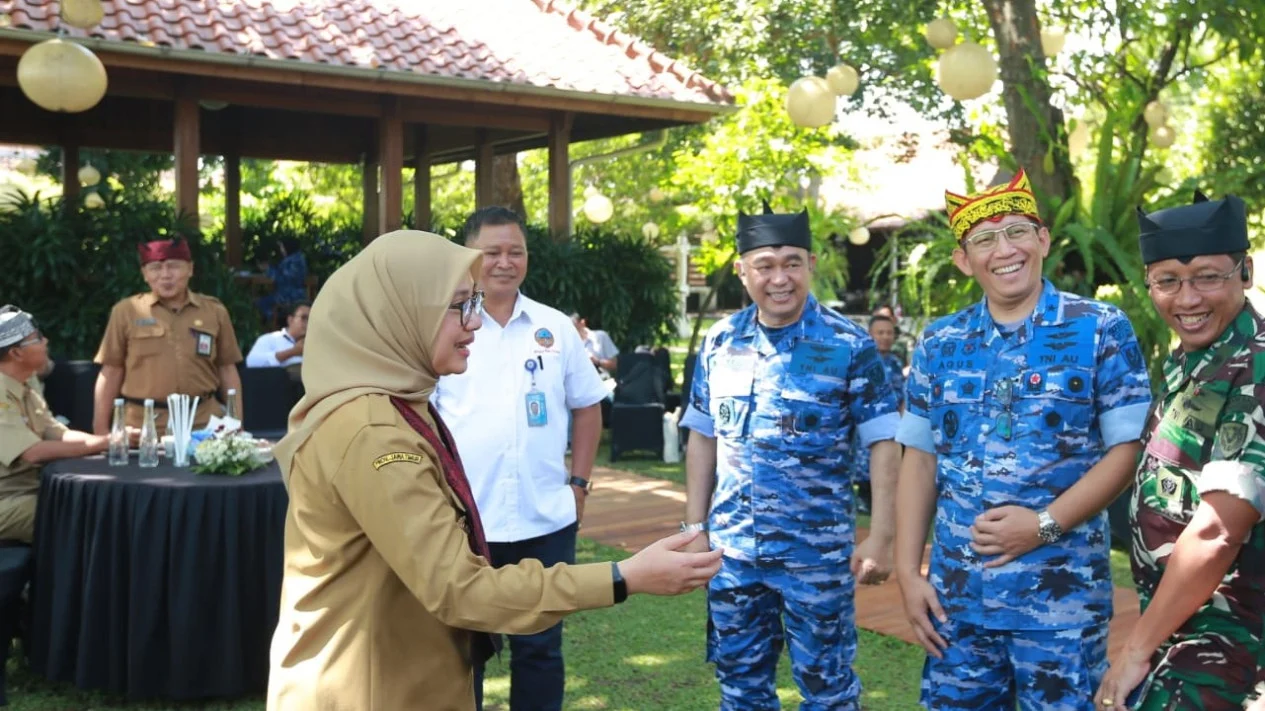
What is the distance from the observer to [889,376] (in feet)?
25.4

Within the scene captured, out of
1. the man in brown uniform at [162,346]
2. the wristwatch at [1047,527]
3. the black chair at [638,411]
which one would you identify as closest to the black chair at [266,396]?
the man in brown uniform at [162,346]

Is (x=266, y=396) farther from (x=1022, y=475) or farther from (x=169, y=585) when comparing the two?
(x=1022, y=475)

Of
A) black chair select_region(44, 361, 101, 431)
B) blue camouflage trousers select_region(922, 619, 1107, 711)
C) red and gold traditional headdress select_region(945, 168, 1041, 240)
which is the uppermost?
red and gold traditional headdress select_region(945, 168, 1041, 240)

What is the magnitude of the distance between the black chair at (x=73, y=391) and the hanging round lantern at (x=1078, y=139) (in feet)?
22.7

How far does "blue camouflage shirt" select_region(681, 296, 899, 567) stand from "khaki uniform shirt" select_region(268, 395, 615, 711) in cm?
138

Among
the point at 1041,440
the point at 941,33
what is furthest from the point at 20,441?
the point at 941,33

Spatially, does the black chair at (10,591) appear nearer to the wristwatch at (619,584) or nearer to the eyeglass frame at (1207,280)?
the wristwatch at (619,584)

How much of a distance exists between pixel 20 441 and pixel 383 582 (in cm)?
357

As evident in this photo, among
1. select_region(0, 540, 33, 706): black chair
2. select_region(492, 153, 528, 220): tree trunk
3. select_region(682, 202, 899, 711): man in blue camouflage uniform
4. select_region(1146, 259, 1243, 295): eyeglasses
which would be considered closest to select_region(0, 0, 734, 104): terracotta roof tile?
select_region(492, 153, 528, 220): tree trunk

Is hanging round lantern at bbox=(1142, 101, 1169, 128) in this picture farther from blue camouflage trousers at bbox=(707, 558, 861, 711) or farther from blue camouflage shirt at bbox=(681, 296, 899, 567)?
blue camouflage trousers at bbox=(707, 558, 861, 711)

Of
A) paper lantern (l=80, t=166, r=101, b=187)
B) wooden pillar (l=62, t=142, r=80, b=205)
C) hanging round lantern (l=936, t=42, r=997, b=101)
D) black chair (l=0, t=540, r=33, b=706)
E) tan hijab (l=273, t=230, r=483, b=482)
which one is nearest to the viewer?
tan hijab (l=273, t=230, r=483, b=482)

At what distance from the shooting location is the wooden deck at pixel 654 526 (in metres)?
5.61

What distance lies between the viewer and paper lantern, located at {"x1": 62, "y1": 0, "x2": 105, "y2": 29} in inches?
245

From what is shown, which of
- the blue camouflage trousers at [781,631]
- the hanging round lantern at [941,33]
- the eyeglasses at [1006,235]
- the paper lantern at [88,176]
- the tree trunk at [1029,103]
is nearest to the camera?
the eyeglasses at [1006,235]
